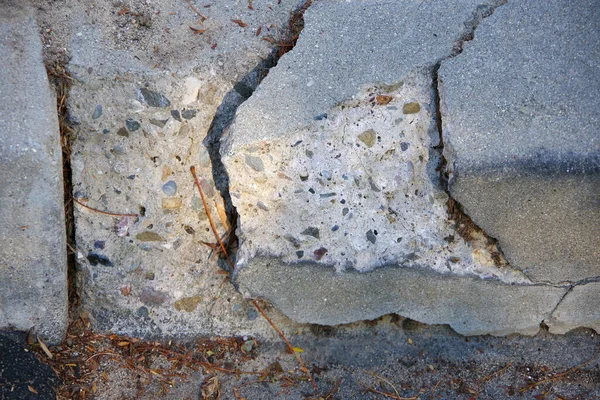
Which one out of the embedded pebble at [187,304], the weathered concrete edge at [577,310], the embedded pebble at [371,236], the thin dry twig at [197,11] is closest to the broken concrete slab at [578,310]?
the weathered concrete edge at [577,310]

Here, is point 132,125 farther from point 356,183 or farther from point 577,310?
point 577,310

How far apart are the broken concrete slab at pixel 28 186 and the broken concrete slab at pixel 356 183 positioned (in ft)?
1.89

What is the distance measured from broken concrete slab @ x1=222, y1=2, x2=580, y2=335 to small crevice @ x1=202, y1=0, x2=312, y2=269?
0.29 feet

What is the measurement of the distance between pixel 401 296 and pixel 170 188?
0.86 meters

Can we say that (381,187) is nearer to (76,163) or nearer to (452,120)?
(452,120)

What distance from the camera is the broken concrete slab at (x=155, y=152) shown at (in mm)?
2068

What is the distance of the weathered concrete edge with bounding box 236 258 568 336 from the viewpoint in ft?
6.86

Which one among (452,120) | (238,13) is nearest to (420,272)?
(452,120)

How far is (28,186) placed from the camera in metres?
1.96

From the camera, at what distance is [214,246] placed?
218 centimetres

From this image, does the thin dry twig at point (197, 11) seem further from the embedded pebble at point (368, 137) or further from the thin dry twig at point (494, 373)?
the thin dry twig at point (494, 373)

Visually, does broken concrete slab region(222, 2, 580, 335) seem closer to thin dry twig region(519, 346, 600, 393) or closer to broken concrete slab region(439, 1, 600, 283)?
broken concrete slab region(439, 1, 600, 283)

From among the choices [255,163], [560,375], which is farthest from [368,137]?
[560,375]

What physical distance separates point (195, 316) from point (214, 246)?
254 mm
